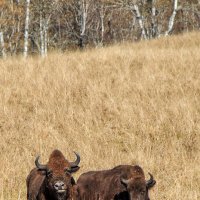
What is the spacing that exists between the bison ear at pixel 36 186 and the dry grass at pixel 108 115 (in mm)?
451

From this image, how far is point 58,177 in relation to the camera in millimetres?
6012

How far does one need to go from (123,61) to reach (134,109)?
4.83m

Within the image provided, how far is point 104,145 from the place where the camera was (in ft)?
32.2

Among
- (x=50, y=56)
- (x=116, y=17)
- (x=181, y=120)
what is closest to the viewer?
(x=181, y=120)

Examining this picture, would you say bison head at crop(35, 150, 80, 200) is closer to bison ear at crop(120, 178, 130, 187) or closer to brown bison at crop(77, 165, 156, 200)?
brown bison at crop(77, 165, 156, 200)

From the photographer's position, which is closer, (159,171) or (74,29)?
(159,171)

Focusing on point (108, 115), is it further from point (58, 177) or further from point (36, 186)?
point (58, 177)

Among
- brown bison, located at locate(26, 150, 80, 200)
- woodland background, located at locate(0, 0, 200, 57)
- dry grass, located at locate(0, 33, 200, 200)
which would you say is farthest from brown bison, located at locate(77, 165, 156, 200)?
woodland background, located at locate(0, 0, 200, 57)

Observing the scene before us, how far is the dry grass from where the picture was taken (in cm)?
858

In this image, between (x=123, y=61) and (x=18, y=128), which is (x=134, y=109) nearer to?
(x=18, y=128)

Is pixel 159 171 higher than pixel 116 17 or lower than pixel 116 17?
lower

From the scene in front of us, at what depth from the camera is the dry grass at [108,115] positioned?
8578 millimetres

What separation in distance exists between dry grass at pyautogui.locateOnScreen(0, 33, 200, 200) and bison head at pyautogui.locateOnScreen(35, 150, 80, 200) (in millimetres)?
1260

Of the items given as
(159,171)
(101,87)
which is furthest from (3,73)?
(159,171)
